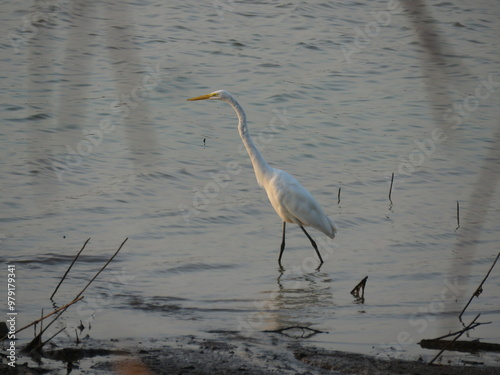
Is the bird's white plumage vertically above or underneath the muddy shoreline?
underneath

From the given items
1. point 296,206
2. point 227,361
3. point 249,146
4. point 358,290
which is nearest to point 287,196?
point 296,206

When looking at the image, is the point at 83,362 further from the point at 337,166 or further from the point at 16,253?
the point at 337,166

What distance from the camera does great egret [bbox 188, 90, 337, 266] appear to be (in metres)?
7.26

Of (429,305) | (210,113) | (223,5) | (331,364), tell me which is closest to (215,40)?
(223,5)

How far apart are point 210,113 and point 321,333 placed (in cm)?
768

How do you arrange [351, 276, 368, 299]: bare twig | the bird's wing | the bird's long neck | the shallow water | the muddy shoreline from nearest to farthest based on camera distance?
the muddy shoreline
the shallow water
[351, 276, 368, 299]: bare twig
the bird's wing
the bird's long neck

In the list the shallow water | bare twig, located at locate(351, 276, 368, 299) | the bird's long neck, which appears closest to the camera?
the shallow water

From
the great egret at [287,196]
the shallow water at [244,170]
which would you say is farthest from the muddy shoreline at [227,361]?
the great egret at [287,196]

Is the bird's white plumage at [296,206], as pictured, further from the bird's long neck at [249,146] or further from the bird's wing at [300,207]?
the bird's long neck at [249,146]

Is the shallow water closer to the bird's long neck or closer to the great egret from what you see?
the great egret

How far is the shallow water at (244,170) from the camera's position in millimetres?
4805

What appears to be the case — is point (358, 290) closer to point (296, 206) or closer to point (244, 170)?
point (296, 206)

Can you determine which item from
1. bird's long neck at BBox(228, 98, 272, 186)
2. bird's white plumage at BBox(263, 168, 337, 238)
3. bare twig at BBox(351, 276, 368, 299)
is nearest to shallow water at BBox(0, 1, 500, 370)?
bare twig at BBox(351, 276, 368, 299)

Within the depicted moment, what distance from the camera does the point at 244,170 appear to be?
9.79 m
